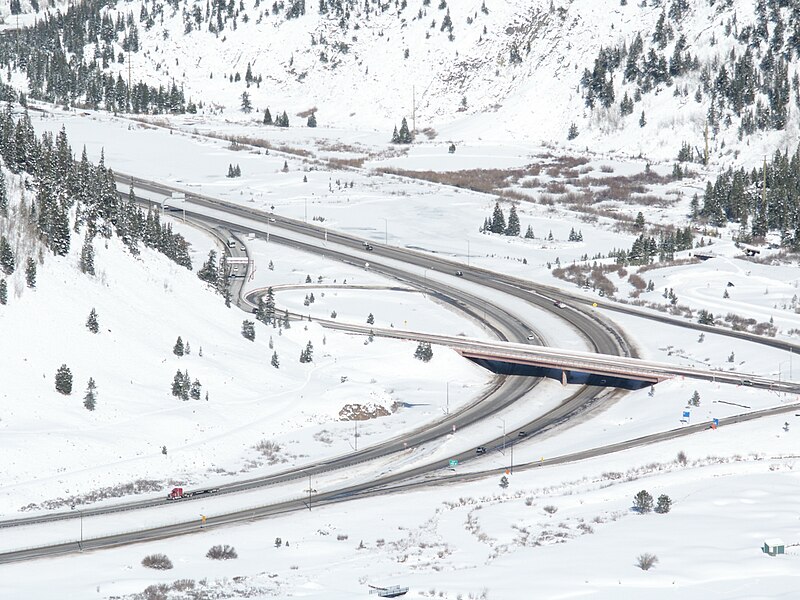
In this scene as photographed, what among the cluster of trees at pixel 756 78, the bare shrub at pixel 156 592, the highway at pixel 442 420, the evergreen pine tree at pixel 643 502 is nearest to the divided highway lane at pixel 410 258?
the highway at pixel 442 420

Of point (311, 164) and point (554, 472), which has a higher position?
point (311, 164)

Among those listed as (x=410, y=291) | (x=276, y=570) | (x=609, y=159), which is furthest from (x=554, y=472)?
(x=609, y=159)

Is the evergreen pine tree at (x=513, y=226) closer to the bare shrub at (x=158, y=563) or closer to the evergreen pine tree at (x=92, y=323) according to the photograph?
the evergreen pine tree at (x=92, y=323)

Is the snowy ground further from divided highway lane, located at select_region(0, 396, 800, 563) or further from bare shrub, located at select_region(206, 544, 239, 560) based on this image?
divided highway lane, located at select_region(0, 396, 800, 563)

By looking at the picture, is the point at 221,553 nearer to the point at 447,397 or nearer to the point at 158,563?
the point at 158,563

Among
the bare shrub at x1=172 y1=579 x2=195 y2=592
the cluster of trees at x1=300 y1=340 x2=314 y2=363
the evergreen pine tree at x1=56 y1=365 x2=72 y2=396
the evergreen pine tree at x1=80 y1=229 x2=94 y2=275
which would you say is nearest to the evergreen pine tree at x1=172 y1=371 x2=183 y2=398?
the evergreen pine tree at x1=56 y1=365 x2=72 y2=396

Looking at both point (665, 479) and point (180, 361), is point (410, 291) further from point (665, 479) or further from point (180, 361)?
point (665, 479)
